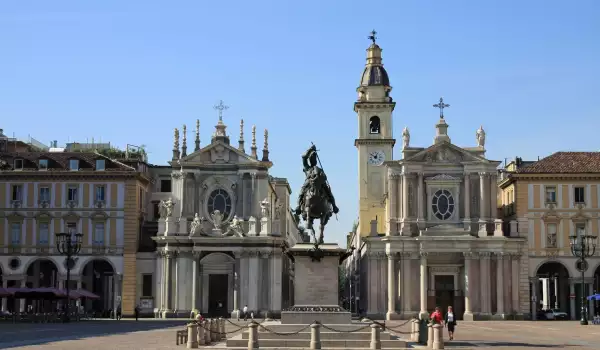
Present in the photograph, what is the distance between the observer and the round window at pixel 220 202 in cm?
9194

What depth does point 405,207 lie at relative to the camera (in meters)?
89.2

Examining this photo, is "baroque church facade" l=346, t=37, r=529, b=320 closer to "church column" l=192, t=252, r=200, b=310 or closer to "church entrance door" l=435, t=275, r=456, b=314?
"church entrance door" l=435, t=275, r=456, b=314

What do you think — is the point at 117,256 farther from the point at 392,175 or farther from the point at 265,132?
the point at 392,175

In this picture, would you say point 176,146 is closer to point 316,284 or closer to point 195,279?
point 195,279

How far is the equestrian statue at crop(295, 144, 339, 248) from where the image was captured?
3981 cm

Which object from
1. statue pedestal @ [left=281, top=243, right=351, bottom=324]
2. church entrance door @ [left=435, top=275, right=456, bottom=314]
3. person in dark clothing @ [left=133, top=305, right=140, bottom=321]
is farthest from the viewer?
church entrance door @ [left=435, top=275, right=456, bottom=314]

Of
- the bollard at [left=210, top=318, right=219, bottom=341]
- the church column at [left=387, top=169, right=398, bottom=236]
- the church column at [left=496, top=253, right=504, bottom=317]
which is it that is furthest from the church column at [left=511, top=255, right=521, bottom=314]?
the bollard at [left=210, top=318, right=219, bottom=341]

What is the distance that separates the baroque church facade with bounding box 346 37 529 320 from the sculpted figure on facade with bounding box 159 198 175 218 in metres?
17.5

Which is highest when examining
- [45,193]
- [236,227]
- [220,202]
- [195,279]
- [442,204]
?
[45,193]

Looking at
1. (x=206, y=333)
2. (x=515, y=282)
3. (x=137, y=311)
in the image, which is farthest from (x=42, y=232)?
(x=206, y=333)

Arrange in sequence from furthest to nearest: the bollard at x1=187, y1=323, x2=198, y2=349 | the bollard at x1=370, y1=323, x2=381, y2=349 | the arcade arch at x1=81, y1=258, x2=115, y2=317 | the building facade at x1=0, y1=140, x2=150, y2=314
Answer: the arcade arch at x1=81, y1=258, x2=115, y2=317
the building facade at x1=0, y1=140, x2=150, y2=314
the bollard at x1=187, y1=323, x2=198, y2=349
the bollard at x1=370, y1=323, x2=381, y2=349

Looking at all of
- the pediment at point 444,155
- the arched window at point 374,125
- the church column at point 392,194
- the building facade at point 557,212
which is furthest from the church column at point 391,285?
the arched window at point 374,125

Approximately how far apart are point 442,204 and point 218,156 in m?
20.4

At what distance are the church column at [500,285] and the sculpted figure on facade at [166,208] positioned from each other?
28.5 m
